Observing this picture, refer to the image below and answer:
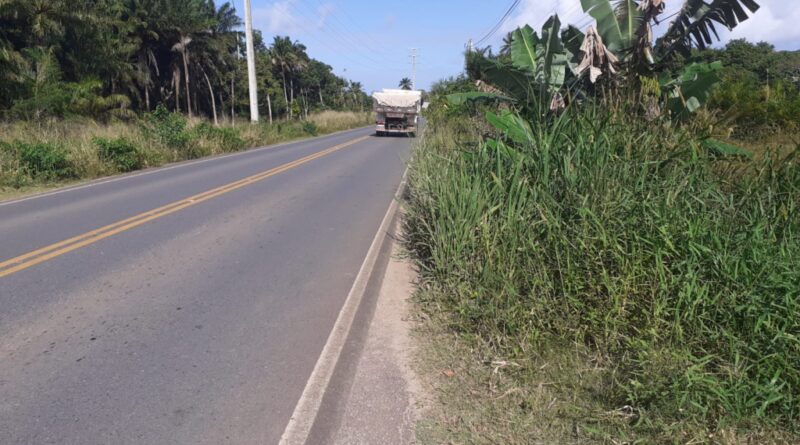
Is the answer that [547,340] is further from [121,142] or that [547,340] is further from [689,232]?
[121,142]

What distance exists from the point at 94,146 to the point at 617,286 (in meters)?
15.6

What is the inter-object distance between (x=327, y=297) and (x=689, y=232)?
3271mm

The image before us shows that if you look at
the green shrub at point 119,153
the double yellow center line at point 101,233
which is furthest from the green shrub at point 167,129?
the double yellow center line at point 101,233

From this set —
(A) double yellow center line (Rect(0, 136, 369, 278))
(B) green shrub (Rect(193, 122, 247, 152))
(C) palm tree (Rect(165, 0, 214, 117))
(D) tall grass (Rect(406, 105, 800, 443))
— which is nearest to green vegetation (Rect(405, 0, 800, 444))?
(D) tall grass (Rect(406, 105, 800, 443))

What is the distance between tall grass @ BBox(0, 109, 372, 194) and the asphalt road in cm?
364

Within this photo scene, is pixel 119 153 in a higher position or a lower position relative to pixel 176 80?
lower

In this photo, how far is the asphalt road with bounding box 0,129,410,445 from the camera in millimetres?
3365

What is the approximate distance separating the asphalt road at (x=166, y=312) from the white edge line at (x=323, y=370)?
78 millimetres

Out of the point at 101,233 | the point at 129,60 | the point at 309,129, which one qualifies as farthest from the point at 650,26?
the point at 129,60

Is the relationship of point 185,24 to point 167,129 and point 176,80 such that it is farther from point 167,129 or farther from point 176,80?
point 167,129

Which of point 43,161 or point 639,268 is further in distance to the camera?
point 43,161

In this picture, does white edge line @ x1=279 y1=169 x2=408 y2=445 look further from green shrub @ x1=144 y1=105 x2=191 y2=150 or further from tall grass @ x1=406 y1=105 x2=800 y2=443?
green shrub @ x1=144 y1=105 x2=191 y2=150

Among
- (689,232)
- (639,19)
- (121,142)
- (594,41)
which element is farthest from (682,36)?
(121,142)

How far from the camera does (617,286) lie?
12.3 feet
